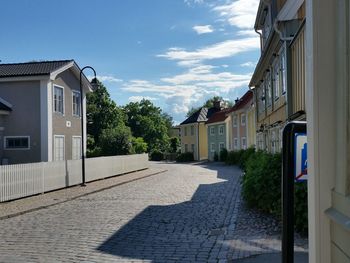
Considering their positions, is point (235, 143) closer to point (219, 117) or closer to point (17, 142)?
point (219, 117)

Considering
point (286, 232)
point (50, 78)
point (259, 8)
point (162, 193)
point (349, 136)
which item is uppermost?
point (259, 8)

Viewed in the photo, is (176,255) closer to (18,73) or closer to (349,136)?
(349,136)

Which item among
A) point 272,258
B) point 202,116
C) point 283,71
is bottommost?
point 272,258

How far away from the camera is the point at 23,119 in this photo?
27.6 metres

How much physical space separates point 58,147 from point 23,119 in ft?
8.71


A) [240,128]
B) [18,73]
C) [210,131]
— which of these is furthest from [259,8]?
[210,131]

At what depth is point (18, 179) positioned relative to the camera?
623 inches

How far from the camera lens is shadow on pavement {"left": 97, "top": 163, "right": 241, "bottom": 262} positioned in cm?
780

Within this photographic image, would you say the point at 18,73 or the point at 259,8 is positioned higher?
the point at 259,8

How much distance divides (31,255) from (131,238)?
2.05 m

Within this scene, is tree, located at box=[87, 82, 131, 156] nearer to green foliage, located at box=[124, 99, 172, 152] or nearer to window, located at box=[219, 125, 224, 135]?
window, located at box=[219, 125, 224, 135]

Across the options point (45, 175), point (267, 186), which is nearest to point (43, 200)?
point (45, 175)

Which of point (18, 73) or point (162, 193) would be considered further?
point (18, 73)

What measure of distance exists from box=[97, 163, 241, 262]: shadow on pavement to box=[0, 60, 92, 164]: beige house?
1508 cm
